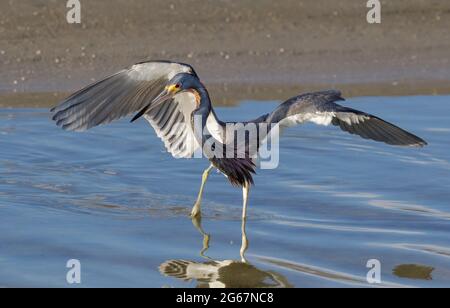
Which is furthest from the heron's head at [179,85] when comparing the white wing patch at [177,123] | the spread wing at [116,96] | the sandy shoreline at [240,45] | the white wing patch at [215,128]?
the sandy shoreline at [240,45]

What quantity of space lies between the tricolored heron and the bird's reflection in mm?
760

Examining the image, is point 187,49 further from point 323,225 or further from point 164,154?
point 323,225

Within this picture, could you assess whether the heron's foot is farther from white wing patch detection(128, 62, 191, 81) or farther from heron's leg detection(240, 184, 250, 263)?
white wing patch detection(128, 62, 191, 81)

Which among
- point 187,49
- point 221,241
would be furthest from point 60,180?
point 187,49

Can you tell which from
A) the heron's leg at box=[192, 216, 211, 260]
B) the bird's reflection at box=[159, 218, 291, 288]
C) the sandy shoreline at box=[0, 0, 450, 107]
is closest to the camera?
the bird's reflection at box=[159, 218, 291, 288]

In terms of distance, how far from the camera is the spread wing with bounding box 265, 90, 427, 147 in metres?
7.34

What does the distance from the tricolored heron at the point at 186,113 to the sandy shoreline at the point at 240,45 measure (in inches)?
114

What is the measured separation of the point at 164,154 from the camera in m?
9.49

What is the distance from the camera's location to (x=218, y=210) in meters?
8.14

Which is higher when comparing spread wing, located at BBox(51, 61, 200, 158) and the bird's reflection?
spread wing, located at BBox(51, 61, 200, 158)

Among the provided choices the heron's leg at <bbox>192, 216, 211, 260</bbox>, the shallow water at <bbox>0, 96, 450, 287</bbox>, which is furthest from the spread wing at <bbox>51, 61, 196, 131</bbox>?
the heron's leg at <bbox>192, 216, 211, 260</bbox>

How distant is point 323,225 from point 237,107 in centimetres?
331

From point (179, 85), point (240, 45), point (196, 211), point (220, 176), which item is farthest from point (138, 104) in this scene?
point (240, 45)

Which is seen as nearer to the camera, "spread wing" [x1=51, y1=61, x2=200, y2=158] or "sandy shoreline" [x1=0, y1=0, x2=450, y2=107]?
"spread wing" [x1=51, y1=61, x2=200, y2=158]
